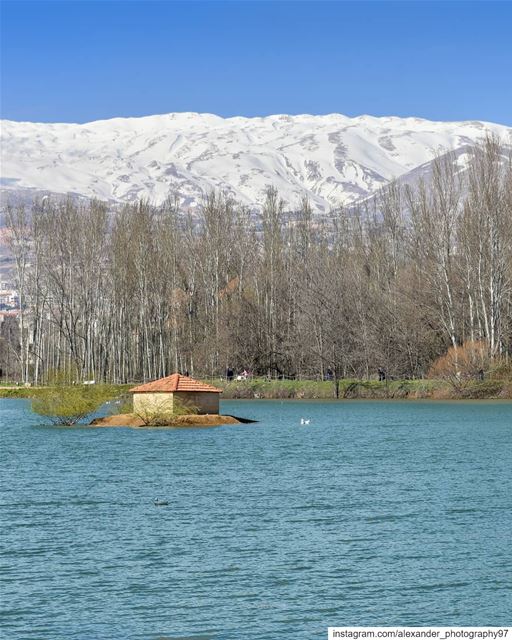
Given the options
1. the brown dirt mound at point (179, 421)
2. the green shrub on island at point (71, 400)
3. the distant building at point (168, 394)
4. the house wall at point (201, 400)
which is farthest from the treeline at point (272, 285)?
the green shrub on island at point (71, 400)

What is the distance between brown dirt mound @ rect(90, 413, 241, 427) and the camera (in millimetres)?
57750

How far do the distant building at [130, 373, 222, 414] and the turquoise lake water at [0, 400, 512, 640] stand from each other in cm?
1024

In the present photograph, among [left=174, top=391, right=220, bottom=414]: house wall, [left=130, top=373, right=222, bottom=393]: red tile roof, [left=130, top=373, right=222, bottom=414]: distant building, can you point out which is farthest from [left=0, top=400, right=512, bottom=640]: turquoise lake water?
[left=174, top=391, right=220, bottom=414]: house wall

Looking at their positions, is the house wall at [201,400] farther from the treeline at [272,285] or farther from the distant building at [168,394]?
the treeline at [272,285]

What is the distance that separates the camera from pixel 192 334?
3935 inches

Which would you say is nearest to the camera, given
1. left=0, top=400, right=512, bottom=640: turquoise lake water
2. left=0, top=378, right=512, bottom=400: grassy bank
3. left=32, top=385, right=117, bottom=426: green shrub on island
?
left=0, top=400, right=512, bottom=640: turquoise lake water

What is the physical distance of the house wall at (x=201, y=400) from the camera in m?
57.3

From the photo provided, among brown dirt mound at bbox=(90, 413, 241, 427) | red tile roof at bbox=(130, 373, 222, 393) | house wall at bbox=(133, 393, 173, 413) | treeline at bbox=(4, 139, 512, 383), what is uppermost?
treeline at bbox=(4, 139, 512, 383)

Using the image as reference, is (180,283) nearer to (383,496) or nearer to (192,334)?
(192,334)

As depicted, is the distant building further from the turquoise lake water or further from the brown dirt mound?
the turquoise lake water

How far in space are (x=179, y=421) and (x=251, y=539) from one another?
112ft

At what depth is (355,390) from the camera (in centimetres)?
8512

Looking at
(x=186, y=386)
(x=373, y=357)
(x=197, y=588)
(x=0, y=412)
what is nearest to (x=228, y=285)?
(x=373, y=357)

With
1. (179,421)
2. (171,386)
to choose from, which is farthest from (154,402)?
(179,421)
